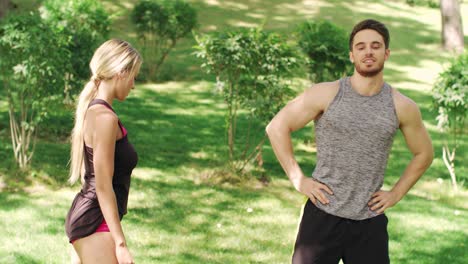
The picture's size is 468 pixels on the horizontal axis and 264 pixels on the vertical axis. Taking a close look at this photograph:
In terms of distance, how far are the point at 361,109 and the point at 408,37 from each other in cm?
2035

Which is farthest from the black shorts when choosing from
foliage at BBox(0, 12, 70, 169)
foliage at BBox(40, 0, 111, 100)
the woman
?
foliage at BBox(40, 0, 111, 100)

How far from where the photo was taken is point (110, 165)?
331 centimetres

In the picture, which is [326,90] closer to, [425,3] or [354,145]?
[354,145]

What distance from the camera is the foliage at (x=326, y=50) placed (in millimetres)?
9859

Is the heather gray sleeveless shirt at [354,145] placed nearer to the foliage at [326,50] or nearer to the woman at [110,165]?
the woman at [110,165]

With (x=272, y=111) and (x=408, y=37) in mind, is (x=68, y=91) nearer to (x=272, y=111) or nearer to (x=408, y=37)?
(x=272, y=111)

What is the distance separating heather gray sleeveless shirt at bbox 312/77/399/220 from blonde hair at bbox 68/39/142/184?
3.45 feet

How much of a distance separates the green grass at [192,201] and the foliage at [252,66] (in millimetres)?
448

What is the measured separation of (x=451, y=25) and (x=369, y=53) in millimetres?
18801

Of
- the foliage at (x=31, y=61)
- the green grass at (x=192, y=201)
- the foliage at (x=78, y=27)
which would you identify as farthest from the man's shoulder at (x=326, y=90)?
→ the foliage at (x=78, y=27)

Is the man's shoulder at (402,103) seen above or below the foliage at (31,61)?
above

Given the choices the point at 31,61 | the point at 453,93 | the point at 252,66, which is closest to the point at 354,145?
the point at 252,66

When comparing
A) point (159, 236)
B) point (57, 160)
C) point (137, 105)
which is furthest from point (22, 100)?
point (137, 105)

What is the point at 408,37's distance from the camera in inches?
909
